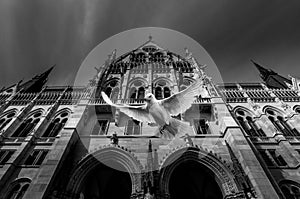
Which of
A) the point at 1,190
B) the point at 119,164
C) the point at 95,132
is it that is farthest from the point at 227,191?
the point at 1,190

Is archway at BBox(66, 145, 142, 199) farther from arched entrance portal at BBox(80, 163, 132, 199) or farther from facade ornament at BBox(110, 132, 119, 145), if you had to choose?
facade ornament at BBox(110, 132, 119, 145)

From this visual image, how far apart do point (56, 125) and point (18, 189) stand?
18.0 feet

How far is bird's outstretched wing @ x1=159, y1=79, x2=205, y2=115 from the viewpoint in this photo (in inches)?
410

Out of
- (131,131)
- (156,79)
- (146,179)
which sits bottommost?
(146,179)

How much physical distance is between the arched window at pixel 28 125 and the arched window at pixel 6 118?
5.35 feet

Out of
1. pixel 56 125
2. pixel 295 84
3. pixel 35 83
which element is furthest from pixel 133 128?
pixel 35 83

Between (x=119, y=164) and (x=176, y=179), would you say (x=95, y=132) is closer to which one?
(x=119, y=164)

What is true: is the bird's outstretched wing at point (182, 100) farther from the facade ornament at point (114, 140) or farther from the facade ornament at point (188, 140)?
the facade ornament at point (114, 140)

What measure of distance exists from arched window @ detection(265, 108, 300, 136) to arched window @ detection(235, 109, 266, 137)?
1.81 m

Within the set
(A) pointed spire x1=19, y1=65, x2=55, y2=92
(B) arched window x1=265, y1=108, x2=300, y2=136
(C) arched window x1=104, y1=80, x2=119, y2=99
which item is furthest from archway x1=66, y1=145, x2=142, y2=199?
(A) pointed spire x1=19, y1=65, x2=55, y2=92

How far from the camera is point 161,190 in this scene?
873cm

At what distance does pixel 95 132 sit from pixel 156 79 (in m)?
8.67

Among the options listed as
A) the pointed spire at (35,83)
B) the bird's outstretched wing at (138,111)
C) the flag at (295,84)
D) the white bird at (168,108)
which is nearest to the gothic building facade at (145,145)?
the flag at (295,84)

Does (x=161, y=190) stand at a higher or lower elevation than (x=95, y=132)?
lower
